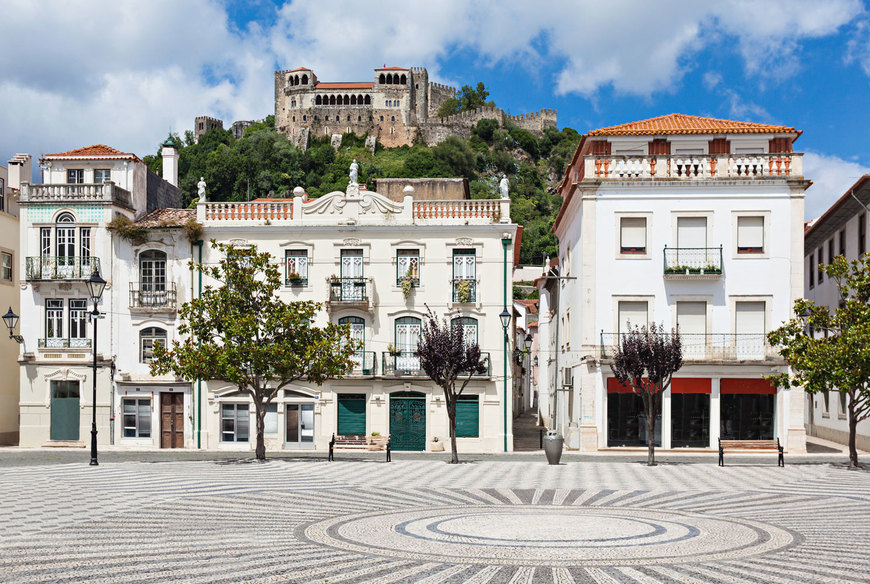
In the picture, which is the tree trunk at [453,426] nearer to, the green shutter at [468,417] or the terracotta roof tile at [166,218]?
the green shutter at [468,417]

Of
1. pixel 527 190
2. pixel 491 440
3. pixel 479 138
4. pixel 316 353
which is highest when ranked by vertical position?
pixel 479 138

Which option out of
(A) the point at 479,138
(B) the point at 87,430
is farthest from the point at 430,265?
(A) the point at 479,138

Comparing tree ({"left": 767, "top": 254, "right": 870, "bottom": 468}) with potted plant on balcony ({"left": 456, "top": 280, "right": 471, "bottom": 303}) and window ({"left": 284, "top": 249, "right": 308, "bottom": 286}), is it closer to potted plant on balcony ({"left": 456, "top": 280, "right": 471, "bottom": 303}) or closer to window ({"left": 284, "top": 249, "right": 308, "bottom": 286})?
potted plant on balcony ({"left": 456, "top": 280, "right": 471, "bottom": 303})

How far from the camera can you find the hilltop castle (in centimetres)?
17662

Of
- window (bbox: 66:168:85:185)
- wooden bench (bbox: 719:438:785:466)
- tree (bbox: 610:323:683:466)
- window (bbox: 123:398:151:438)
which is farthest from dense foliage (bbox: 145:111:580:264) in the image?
tree (bbox: 610:323:683:466)

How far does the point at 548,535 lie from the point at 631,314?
78.4 ft

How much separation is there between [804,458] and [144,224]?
28.1 metres

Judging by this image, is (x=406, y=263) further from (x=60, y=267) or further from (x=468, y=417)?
(x=60, y=267)

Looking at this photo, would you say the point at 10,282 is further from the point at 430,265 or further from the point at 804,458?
the point at 804,458

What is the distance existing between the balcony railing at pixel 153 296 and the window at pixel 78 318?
214 cm

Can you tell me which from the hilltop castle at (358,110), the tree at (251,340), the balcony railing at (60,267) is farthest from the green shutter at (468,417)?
the hilltop castle at (358,110)

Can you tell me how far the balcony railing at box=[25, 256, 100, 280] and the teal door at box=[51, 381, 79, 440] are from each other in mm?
4562

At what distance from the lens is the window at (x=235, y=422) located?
4038cm

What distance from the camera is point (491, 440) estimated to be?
39.3 metres
